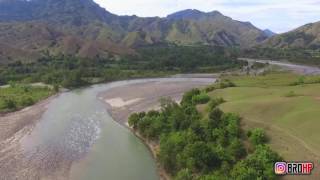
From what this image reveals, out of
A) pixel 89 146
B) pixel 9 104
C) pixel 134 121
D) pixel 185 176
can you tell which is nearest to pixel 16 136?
pixel 89 146

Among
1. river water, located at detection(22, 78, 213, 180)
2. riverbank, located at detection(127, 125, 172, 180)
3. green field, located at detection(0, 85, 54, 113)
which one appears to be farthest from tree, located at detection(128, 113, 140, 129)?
green field, located at detection(0, 85, 54, 113)

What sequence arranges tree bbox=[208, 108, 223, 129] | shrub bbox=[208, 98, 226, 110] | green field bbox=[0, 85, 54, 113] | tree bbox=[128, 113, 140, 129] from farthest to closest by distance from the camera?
green field bbox=[0, 85, 54, 113] < tree bbox=[128, 113, 140, 129] < shrub bbox=[208, 98, 226, 110] < tree bbox=[208, 108, 223, 129]

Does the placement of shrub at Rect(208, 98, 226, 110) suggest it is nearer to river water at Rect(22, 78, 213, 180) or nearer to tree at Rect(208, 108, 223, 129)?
tree at Rect(208, 108, 223, 129)

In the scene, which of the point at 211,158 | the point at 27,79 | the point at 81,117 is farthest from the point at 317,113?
the point at 27,79

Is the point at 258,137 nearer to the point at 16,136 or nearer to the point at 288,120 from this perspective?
the point at 288,120

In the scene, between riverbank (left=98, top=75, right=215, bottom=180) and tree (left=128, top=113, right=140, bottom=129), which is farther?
riverbank (left=98, top=75, right=215, bottom=180)
